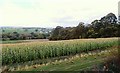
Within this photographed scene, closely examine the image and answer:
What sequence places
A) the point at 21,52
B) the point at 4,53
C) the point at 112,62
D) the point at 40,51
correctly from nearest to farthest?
the point at 112,62 < the point at 4,53 < the point at 21,52 < the point at 40,51

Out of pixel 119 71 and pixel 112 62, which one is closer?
pixel 119 71

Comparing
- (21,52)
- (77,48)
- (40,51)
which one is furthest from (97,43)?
(21,52)

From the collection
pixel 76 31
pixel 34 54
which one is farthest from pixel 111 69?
pixel 76 31

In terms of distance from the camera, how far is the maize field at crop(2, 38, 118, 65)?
70.8ft

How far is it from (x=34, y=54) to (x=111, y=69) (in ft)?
43.9

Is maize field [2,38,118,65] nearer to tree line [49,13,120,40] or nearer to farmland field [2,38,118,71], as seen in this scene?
farmland field [2,38,118,71]

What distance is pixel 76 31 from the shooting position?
162ft

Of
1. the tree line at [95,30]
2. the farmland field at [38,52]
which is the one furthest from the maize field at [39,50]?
the tree line at [95,30]

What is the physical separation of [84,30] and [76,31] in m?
1.54

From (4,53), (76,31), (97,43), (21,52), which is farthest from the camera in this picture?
(76,31)

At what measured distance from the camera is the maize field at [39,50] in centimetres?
2158

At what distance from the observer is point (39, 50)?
80.3ft

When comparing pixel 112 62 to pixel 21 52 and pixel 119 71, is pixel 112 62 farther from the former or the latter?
pixel 21 52

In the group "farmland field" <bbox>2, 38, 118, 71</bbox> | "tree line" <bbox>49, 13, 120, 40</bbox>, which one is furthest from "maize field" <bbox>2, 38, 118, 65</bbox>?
"tree line" <bbox>49, 13, 120, 40</bbox>
